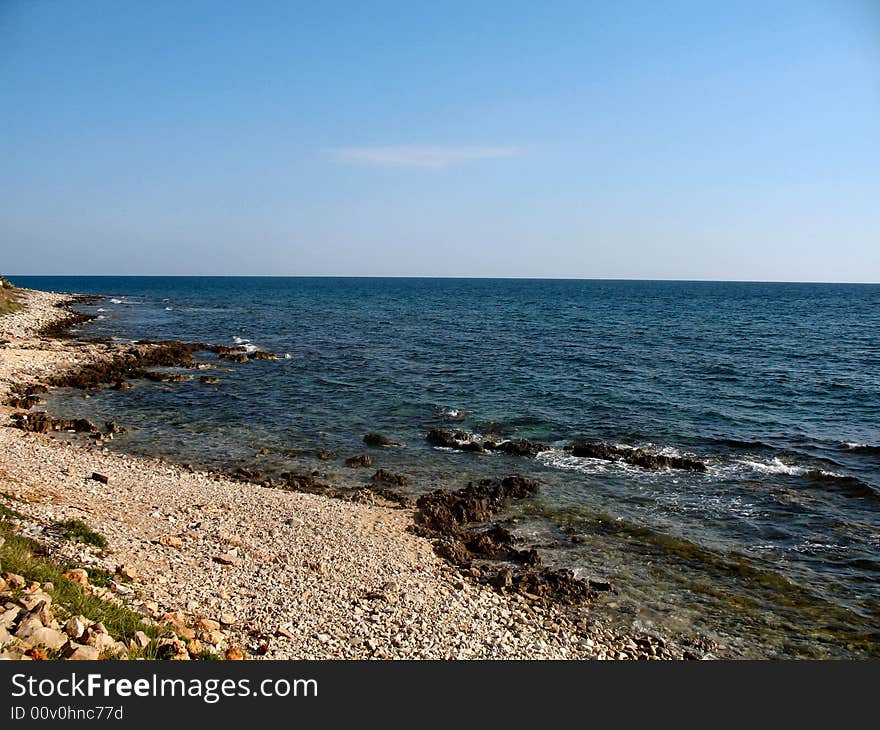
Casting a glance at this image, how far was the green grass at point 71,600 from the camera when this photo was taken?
9.44m

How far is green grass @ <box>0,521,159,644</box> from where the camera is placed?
9.44m

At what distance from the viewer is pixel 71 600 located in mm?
9758

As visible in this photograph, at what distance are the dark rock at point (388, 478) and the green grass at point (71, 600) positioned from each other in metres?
12.7

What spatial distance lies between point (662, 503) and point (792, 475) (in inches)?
296

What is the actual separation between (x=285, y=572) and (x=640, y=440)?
20023mm

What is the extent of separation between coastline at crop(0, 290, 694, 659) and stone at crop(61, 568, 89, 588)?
2.49 feet

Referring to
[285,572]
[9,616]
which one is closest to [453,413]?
[285,572]

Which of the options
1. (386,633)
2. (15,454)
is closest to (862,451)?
(386,633)

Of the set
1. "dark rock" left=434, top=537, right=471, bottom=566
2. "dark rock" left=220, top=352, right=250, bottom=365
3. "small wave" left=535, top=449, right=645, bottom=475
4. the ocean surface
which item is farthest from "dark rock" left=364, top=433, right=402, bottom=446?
"dark rock" left=220, top=352, right=250, bottom=365

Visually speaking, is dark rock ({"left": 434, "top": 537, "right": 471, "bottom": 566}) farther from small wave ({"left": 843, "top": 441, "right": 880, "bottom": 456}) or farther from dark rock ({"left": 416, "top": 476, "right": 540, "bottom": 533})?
small wave ({"left": 843, "top": 441, "right": 880, "bottom": 456})

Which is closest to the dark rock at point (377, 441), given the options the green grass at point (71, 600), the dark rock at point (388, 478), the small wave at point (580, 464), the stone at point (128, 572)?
the dark rock at point (388, 478)

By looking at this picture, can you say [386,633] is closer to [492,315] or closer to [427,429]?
[427,429]

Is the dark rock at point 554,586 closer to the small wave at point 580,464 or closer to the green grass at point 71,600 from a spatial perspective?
the green grass at point 71,600

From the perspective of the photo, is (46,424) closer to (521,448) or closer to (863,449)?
(521,448)
